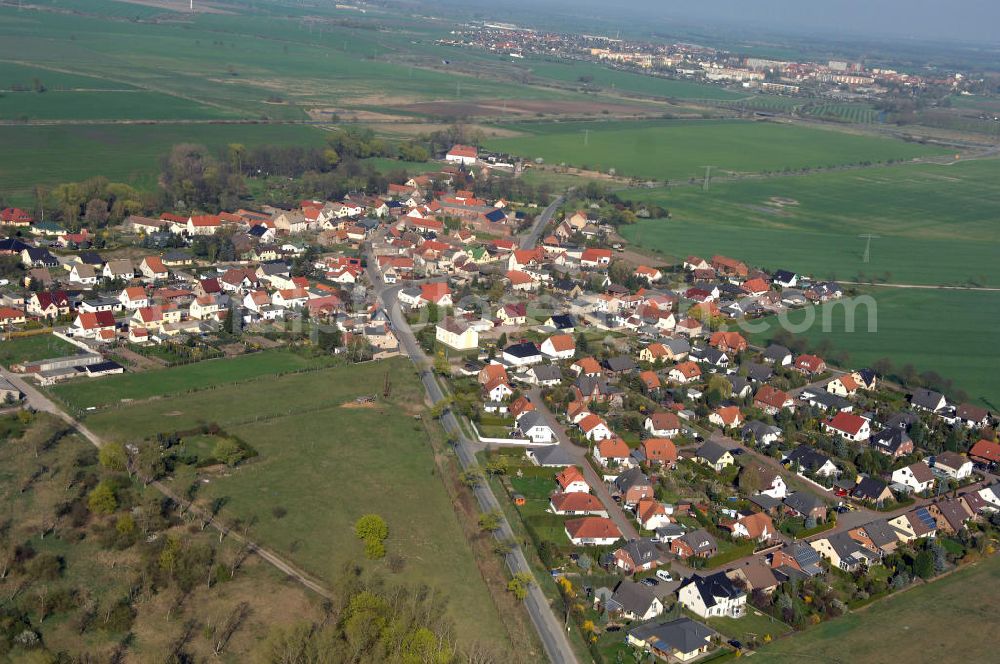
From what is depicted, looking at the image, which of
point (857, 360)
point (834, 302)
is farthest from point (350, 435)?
point (834, 302)

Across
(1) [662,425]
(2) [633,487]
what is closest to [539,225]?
(1) [662,425]

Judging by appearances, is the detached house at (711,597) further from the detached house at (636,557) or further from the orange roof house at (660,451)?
the orange roof house at (660,451)

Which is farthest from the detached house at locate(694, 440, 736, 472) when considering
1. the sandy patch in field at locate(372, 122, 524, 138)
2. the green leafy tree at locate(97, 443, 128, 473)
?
the sandy patch in field at locate(372, 122, 524, 138)

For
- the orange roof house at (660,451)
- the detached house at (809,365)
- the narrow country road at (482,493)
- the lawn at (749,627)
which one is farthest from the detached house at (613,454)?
the detached house at (809,365)

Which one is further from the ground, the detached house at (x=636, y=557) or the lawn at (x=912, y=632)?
the detached house at (x=636, y=557)

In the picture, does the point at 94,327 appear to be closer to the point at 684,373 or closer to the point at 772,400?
the point at 684,373

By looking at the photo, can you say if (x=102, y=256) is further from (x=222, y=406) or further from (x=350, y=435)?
(x=350, y=435)

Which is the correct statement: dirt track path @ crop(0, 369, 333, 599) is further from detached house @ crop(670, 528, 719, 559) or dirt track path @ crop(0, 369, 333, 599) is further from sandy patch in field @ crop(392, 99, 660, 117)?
sandy patch in field @ crop(392, 99, 660, 117)
